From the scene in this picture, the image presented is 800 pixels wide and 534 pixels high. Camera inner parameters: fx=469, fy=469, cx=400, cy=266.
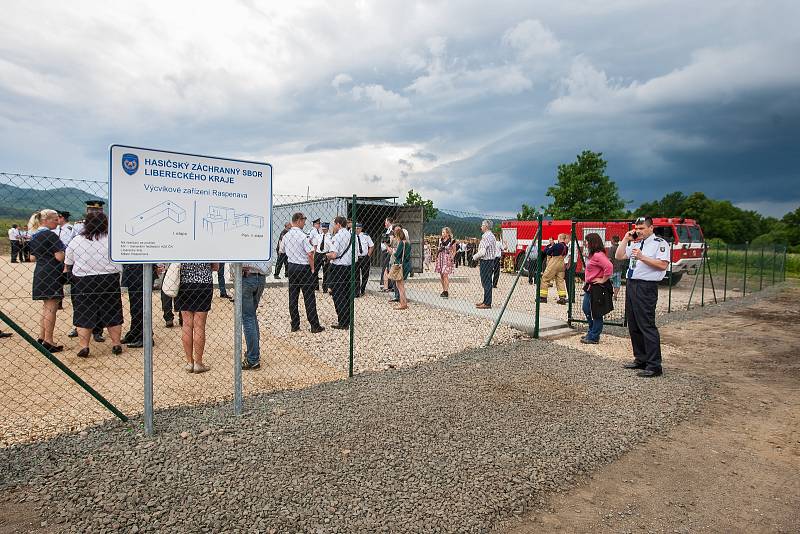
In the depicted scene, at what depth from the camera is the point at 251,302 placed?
5.43 meters

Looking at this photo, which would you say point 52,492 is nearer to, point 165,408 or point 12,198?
point 165,408

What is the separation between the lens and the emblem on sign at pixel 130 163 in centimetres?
335

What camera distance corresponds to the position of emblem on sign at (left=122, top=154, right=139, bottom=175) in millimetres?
3348

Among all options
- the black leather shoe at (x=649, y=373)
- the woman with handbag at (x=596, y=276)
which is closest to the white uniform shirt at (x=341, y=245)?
the woman with handbag at (x=596, y=276)

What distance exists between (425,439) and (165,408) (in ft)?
7.87

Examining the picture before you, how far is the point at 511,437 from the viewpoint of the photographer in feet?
12.4

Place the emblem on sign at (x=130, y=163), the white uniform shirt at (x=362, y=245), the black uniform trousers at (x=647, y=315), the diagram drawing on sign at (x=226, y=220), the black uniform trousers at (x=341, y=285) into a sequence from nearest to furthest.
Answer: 1. the emblem on sign at (x=130, y=163)
2. the diagram drawing on sign at (x=226, y=220)
3. the black uniform trousers at (x=647, y=315)
4. the black uniform trousers at (x=341, y=285)
5. the white uniform shirt at (x=362, y=245)

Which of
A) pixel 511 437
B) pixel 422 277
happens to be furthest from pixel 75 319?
pixel 422 277

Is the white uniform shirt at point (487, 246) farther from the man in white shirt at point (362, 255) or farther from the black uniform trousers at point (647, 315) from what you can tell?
the black uniform trousers at point (647, 315)

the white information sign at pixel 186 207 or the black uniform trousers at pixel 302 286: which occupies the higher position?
the white information sign at pixel 186 207

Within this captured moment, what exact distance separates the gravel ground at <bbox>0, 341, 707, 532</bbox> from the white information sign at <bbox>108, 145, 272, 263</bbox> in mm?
1417

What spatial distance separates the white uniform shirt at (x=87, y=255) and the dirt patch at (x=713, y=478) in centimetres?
527

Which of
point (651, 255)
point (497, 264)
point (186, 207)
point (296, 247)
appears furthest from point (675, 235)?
point (186, 207)

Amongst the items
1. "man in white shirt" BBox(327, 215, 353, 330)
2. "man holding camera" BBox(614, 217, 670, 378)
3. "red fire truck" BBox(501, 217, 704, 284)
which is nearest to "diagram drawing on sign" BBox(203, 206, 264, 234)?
"man in white shirt" BBox(327, 215, 353, 330)
